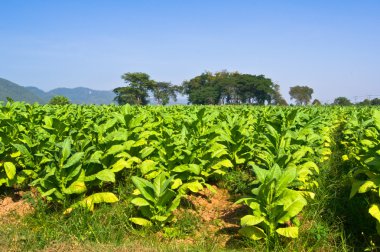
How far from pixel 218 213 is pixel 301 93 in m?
117

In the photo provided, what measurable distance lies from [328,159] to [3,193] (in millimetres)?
5992

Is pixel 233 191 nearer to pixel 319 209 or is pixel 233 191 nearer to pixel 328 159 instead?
pixel 319 209

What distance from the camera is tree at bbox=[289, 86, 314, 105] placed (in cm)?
11362

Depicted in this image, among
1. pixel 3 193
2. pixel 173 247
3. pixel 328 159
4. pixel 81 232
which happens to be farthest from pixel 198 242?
pixel 328 159

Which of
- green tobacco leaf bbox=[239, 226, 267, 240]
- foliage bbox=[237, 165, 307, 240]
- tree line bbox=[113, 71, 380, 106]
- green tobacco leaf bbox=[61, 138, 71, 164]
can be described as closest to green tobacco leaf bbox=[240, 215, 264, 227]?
foliage bbox=[237, 165, 307, 240]

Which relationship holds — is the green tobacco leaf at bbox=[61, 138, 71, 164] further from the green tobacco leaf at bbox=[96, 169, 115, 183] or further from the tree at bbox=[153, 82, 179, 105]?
the tree at bbox=[153, 82, 179, 105]

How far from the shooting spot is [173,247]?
332cm

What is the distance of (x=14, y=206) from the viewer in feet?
15.3

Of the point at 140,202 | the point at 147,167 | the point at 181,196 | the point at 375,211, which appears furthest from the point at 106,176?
the point at 375,211

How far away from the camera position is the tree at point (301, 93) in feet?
373

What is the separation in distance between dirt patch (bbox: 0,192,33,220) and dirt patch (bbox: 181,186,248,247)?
83.8 inches

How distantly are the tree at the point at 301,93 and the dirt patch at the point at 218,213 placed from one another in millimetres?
114115

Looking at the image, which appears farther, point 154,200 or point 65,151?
point 65,151

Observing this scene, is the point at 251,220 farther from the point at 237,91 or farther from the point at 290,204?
the point at 237,91
